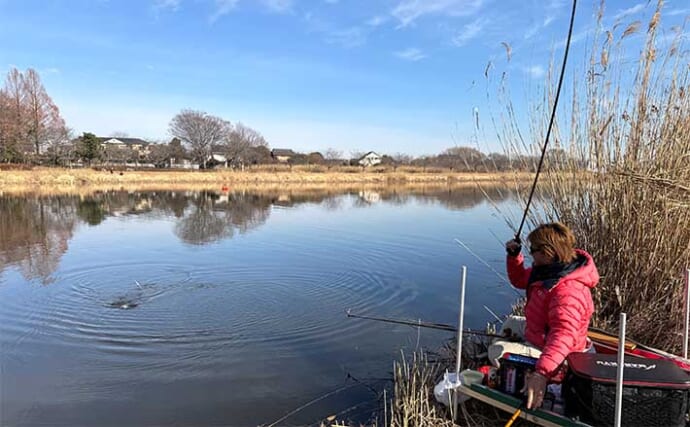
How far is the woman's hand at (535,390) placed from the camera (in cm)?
222

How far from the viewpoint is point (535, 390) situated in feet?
7.30

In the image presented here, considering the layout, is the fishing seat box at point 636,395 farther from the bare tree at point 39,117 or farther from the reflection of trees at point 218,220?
the bare tree at point 39,117

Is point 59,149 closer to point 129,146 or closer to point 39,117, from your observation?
point 39,117

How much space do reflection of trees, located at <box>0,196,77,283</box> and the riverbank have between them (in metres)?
11.3

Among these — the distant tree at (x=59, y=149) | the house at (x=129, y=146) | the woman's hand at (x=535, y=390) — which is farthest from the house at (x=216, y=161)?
the woman's hand at (x=535, y=390)

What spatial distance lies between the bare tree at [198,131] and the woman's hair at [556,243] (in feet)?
164

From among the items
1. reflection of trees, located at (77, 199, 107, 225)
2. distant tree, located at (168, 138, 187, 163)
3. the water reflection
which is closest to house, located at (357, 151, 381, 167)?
distant tree, located at (168, 138, 187, 163)

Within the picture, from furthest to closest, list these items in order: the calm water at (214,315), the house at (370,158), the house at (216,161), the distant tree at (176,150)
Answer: the house at (370,158)
the house at (216,161)
the distant tree at (176,150)
the calm water at (214,315)

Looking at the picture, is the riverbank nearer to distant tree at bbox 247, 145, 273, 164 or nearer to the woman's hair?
distant tree at bbox 247, 145, 273, 164

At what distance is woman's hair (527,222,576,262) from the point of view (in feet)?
8.18

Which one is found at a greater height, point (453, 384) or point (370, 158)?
point (370, 158)

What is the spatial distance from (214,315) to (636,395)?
4.49m

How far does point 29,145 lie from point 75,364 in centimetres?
3847

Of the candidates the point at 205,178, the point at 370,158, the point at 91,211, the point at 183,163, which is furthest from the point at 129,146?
the point at 91,211
